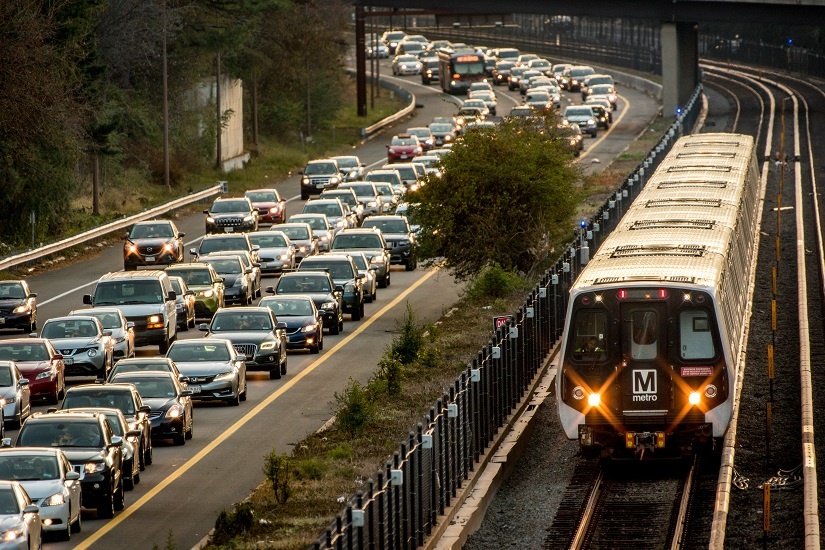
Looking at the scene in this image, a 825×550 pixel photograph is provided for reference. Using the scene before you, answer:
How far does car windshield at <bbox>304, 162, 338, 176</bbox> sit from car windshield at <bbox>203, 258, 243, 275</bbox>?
1111 inches

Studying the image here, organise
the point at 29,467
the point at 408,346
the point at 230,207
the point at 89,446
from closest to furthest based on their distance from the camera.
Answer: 1. the point at 29,467
2. the point at 89,446
3. the point at 408,346
4. the point at 230,207

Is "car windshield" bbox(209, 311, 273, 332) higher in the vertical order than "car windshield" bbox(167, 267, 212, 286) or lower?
higher

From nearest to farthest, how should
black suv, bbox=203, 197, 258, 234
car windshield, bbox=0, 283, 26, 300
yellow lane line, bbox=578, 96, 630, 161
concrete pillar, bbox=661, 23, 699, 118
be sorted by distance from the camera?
1. car windshield, bbox=0, 283, 26, 300
2. black suv, bbox=203, 197, 258, 234
3. yellow lane line, bbox=578, 96, 630, 161
4. concrete pillar, bbox=661, 23, 699, 118

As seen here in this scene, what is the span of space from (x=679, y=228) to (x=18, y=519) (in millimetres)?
12422

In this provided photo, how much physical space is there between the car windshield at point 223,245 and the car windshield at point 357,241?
280cm

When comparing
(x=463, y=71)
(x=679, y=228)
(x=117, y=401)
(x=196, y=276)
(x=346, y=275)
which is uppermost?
(x=679, y=228)

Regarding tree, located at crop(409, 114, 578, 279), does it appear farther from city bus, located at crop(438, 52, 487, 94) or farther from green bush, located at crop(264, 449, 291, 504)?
city bus, located at crop(438, 52, 487, 94)

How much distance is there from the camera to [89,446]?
77.6ft

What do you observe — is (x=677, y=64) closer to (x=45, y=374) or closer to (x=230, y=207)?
(x=230, y=207)

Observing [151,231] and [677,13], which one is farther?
[677,13]

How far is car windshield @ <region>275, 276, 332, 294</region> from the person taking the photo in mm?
41750

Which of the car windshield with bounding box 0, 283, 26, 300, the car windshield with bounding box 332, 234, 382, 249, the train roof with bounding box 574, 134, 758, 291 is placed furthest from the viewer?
the car windshield with bounding box 332, 234, 382, 249

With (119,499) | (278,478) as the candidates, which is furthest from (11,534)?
(119,499)

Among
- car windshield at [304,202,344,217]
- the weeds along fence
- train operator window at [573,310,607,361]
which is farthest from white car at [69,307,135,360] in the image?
car windshield at [304,202,344,217]
